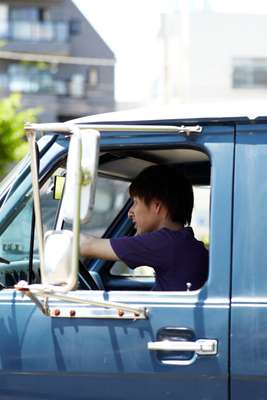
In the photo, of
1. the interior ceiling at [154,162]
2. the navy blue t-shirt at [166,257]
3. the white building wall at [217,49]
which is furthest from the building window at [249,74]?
the navy blue t-shirt at [166,257]

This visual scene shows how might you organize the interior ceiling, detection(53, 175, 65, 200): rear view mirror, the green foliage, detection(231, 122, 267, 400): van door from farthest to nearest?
1. the green foliage
2. the interior ceiling
3. detection(53, 175, 65, 200): rear view mirror
4. detection(231, 122, 267, 400): van door

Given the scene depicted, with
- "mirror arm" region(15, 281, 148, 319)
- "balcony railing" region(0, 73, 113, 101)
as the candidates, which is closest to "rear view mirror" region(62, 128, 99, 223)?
"mirror arm" region(15, 281, 148, 319)

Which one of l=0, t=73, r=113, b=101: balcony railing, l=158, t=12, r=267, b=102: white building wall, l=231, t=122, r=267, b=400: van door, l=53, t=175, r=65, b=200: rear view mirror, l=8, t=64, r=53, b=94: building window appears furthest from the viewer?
l=0, t=73, r=113, b=101: balcony railing

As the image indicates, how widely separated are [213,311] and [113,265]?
1957 millimetres

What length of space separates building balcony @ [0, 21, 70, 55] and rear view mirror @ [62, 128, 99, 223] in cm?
3383

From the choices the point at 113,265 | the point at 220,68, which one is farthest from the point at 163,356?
the point at 220,68

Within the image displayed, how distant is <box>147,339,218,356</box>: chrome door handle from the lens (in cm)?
259

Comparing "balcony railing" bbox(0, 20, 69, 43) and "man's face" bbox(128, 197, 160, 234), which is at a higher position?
"balcony railing" bbox(0, 20, 69, 43)

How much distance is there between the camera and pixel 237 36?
2905 cm

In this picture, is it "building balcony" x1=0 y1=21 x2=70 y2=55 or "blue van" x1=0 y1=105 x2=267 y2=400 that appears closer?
"blue van" x1=0 y1=105 x2=267 y2=400

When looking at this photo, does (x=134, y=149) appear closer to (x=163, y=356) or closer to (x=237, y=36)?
(x=163, y=356)

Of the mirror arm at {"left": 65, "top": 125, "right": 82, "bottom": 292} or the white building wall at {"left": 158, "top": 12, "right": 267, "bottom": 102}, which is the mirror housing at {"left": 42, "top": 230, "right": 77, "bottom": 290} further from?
the white building wall at {"left": 158, "top": 12, "right": 267, "bottom": 102}

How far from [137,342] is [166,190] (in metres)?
0.79

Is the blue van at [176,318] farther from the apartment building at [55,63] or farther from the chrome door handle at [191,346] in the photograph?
the apartment building at [55,63]
